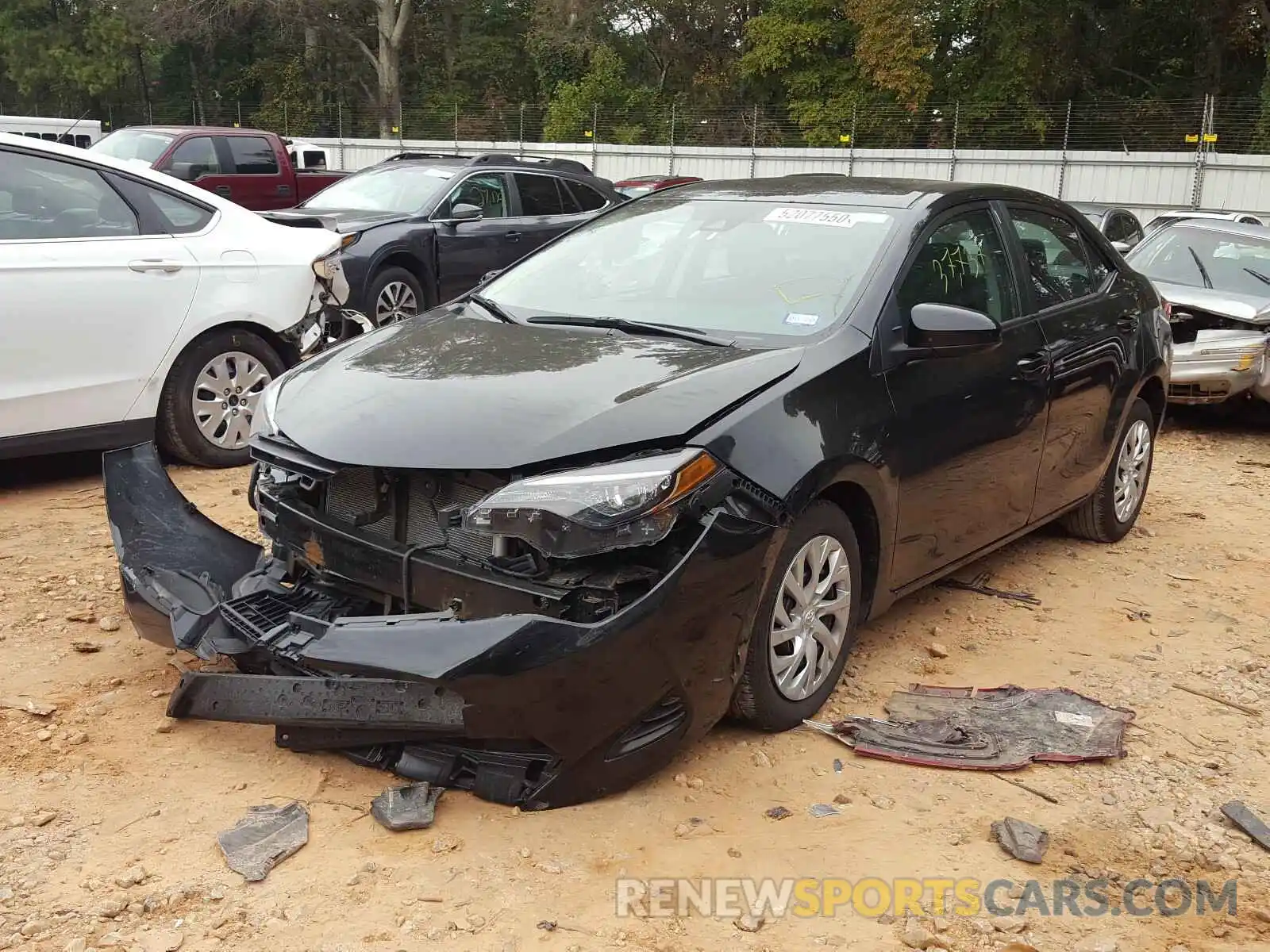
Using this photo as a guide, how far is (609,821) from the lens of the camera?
3.13m

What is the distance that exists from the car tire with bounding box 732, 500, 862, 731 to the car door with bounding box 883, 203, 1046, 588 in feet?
1.09

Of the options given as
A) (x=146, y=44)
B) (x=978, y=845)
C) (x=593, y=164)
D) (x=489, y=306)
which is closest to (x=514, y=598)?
(x=978, y=845)

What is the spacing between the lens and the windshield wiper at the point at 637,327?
3855 millimetres

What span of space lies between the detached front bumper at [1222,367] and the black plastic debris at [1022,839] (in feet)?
19.9

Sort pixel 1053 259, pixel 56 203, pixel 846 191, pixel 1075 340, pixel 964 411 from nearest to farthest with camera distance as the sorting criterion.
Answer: pixel 964 411, pixel 846 191, pixel 1075 340, pixel 1053 259, pixel 56 203

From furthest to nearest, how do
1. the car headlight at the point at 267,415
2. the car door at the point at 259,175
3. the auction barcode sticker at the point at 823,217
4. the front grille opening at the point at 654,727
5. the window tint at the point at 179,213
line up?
the car door at the point at 259,175 < the window tint at the point at 179,213 < the auction barcode sticker at the point at 823,217 < the car headlight at the point at 267,415 < the front grille opening at the point at 654,727

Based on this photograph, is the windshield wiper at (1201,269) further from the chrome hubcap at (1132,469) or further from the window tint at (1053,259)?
the window tint at (1053,259)

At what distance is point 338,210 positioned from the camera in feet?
34.4

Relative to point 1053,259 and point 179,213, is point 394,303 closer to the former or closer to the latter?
point 179,213

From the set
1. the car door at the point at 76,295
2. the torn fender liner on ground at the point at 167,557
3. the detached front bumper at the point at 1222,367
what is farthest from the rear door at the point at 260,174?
the torn fender liner on ground at the point at 167,557

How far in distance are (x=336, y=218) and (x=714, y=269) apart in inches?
256

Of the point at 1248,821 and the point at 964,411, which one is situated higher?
the point at 964,411

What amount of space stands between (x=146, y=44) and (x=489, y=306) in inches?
1923

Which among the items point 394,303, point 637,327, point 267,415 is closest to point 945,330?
point 637,327
